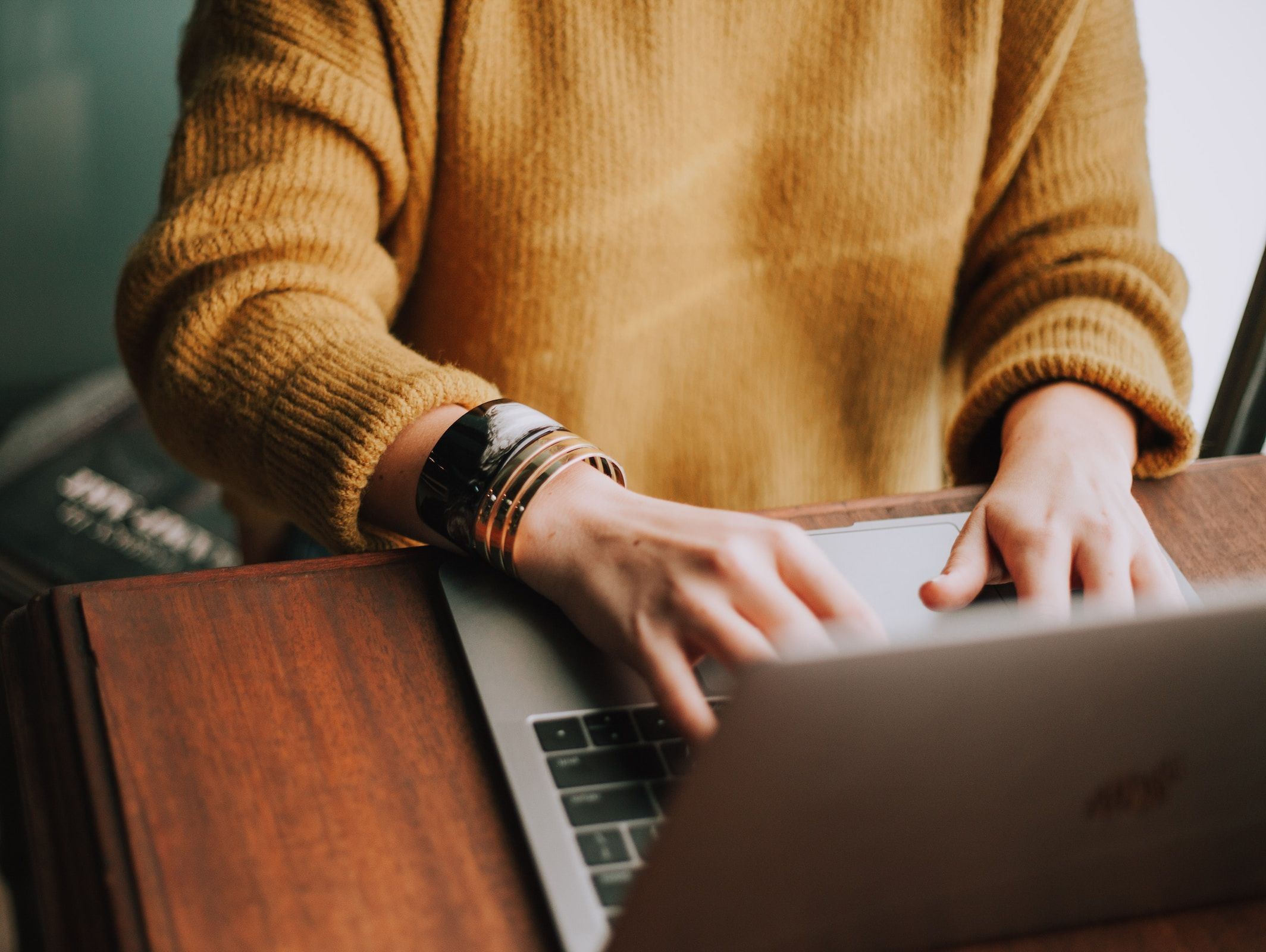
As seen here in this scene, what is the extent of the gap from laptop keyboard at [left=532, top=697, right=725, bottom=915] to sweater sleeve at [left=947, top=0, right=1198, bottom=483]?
0.37 metres

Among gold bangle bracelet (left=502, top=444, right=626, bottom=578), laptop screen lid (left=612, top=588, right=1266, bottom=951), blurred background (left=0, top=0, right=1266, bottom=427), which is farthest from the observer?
blurred background (left=0, top=0, right=1266, bottom=427)

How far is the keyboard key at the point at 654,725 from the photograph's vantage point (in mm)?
387

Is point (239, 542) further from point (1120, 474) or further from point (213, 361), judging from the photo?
point (1120, 474)

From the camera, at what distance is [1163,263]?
71cm

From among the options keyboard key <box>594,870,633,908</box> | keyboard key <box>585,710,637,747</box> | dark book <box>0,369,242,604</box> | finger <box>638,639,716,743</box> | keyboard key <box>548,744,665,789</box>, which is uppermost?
finger <box>638,639,716,743</box>

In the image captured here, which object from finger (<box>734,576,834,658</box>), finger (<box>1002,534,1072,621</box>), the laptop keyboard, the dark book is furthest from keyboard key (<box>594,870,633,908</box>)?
the dark book

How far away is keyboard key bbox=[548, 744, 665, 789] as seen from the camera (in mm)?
365

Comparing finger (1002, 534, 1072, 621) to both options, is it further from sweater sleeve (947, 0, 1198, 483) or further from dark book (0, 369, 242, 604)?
dark book (0, 369, 242, 604)

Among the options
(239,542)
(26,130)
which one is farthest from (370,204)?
(26,130)

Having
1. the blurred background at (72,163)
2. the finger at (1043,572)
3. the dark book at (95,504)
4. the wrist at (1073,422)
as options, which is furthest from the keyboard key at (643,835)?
the blurred background at (72,163)

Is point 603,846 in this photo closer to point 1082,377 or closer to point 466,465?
point 466,465

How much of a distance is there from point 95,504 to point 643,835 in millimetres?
1363

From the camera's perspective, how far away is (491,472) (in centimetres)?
47

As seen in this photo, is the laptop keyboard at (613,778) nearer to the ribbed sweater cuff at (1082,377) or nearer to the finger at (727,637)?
the finger at (727,637)
